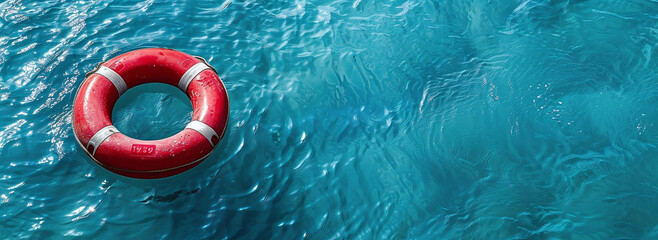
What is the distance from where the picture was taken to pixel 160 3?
4.77 meters

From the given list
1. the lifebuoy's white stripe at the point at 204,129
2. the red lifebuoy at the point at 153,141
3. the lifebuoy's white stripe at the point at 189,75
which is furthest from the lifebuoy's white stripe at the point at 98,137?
the lifebuoy's white stripe at the point at 189,75

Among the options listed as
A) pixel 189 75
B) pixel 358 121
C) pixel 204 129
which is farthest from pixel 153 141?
pixel 358 121

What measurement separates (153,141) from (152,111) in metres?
0.64

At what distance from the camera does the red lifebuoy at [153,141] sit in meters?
3.24

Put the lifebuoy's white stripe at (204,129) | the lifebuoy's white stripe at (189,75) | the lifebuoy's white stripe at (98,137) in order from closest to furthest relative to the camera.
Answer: the lifebuoy's white stripe at (98,137), the lifebuoy's white stripe at (204,129), the lifebuoy's white stripe at (189,75)

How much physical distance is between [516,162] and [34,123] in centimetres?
385

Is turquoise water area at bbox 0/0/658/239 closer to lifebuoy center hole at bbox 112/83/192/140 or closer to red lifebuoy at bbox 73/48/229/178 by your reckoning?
lifebuoy center hole at bbox 112/83/192/140

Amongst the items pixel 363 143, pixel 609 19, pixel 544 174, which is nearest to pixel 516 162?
pixel 544 174

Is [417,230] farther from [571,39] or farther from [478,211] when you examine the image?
[571,39]

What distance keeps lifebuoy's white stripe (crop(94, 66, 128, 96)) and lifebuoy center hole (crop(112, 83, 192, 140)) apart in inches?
10.7

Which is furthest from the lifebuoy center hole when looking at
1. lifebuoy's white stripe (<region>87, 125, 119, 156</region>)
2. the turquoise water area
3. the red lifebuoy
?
lifebuoy's white stripe (<region>87, 125, 119, 156</region>)

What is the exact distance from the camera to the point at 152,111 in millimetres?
3885

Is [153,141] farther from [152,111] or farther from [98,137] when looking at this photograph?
[152,111]

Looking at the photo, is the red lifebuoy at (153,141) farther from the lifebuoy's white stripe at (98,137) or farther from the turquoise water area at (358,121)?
the turquoise water area at (358,121)
